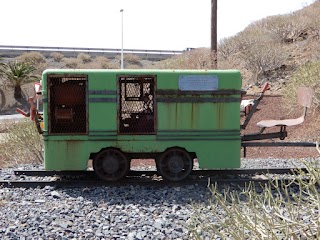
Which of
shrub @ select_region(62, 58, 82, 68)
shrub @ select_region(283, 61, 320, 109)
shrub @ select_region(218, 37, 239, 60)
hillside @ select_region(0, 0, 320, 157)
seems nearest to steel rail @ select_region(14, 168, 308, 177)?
hillside @ select_region(0, 0, 320, 157)

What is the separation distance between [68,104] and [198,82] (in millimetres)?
2600

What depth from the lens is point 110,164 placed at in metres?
9.66

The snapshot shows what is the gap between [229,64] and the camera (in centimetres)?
3331

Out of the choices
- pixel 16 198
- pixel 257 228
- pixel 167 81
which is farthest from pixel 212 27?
pixel 257 228

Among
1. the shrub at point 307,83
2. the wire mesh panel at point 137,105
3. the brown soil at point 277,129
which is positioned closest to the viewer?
Answer: the wire mesh panel at point 137,105

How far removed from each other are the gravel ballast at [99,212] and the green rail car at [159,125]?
60cm

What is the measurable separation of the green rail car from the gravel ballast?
0.60 m

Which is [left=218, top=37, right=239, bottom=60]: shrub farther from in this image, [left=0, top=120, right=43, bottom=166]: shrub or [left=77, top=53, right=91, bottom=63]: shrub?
[left=77, top=53, right=91, bottom=63]: shrub

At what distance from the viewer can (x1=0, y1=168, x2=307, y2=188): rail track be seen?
9594mm

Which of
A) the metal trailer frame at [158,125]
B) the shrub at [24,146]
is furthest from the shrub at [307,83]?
the metal trailer frame at [158,125]

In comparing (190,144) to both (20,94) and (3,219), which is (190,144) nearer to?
(3,219)

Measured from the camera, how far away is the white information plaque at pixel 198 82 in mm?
9617

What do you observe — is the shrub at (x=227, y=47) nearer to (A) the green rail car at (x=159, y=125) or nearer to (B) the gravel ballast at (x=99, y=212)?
(A) the green rail car at (x=159, y=125)

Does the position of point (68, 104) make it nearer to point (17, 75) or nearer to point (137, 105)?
point (137, 105)
